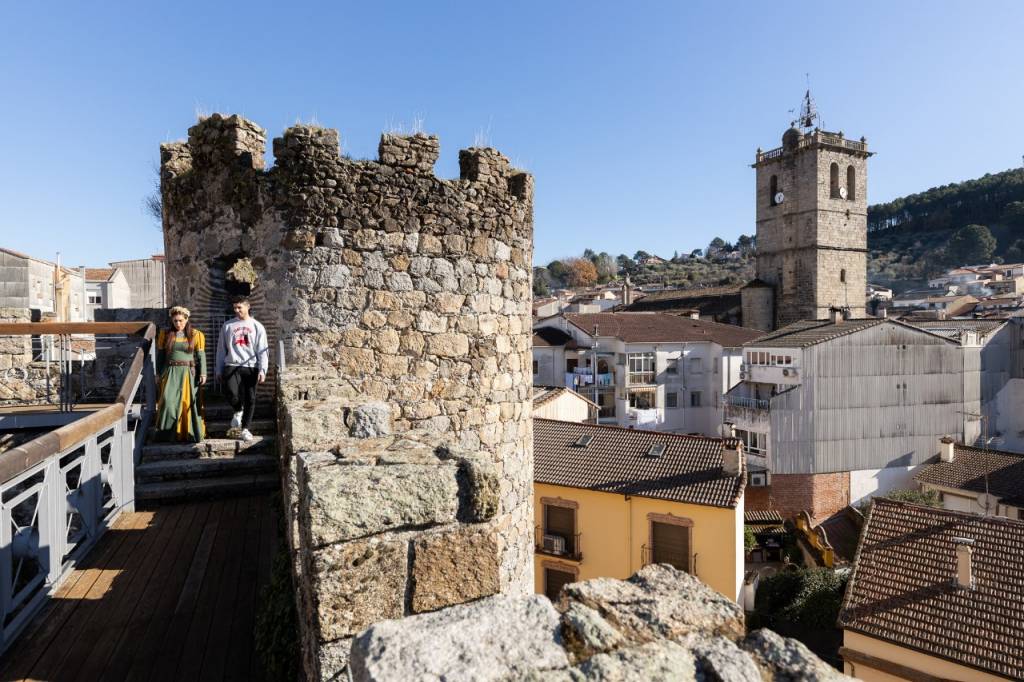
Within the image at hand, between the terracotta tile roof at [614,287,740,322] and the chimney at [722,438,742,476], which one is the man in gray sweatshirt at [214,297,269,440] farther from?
the terracotta tile roof at [614,287,740,322]

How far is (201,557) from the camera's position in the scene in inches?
172

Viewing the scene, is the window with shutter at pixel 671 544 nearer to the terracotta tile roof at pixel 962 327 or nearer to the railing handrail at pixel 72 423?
the railing handrail at pixel 72 423

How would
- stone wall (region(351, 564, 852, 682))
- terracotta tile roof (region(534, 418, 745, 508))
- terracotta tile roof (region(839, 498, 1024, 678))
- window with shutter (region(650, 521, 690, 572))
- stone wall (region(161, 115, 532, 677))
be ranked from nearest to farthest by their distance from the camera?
stone wall (region(351, 564, 852, 682)), stone wall (region(161, 115, 532, 677)), terracotta tile roof (region(839, 498, 1024, 678)), window with shutter (region(650, 521, 690, 572)), terracotta tile roof (region(534, 418, 745, 508))

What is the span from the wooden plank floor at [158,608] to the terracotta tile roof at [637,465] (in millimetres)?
12542

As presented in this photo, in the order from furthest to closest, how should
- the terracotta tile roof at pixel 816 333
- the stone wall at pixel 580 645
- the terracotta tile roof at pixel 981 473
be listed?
the terracotta tile roof at pixel 816 333 < the terracotta tile roof at pixel 981 473 < the stone wall at pixel 580 645

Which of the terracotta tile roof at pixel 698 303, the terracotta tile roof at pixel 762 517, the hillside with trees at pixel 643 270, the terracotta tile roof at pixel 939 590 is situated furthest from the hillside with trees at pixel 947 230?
the terracotta tile roof at pixel 939 590

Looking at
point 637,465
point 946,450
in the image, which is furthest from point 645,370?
point 637,465

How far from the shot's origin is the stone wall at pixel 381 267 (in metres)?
5.72

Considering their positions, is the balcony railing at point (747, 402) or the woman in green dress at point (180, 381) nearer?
the woman in green dress at point (180, 381)

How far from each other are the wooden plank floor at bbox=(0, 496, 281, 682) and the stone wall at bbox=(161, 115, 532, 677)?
1.34 m

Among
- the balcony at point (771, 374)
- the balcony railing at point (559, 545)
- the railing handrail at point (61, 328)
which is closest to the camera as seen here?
the railing handrail at point (61, 328)

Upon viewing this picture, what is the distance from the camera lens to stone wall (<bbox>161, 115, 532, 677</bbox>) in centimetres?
572

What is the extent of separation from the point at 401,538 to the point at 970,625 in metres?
12.6

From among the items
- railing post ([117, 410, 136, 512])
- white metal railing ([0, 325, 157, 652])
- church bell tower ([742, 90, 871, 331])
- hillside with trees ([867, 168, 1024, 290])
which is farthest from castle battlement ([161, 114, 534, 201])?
hillside with trees ([867, 168, 1024, 290])
